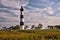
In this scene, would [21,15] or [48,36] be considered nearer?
[48,36]

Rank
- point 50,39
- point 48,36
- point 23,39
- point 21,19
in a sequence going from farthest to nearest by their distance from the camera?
point 21,19
point 48,36
point 50,39
point 23,39

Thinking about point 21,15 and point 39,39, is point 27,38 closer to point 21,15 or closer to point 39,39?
point 39,39

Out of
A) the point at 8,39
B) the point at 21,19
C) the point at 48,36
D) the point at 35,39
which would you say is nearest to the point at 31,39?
the point at 35,39

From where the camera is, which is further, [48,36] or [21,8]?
[21,8]

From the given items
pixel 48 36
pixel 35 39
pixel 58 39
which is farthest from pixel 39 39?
pixel 48 36

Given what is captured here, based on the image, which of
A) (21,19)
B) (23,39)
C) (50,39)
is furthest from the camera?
(21,19)

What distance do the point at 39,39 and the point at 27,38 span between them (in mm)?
1577

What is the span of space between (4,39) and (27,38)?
2.91 metres

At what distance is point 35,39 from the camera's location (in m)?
28.2

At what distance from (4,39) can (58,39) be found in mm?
7056

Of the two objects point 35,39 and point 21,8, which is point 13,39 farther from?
point 21,8

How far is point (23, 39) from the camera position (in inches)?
1093

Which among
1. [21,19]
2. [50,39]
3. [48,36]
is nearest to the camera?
[50,39]

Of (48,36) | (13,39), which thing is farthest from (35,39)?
(48,36)
